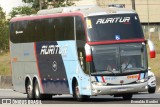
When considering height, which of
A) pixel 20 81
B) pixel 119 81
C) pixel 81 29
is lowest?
pixel 20 81

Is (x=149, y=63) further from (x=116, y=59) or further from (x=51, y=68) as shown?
(x=116, y=59)

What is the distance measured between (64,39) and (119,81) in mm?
3665

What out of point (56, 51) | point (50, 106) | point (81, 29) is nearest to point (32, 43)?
point (56, 51)

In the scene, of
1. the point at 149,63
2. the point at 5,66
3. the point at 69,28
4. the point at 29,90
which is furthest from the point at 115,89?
the point at 5,66

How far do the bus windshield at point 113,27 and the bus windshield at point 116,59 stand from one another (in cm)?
42

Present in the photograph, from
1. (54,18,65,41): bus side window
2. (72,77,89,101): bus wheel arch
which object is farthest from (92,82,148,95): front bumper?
(54,18,65,41): bus side window

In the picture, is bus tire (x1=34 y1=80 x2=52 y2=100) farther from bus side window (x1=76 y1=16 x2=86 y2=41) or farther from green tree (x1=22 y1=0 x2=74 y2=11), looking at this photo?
green tree (x1=22 y1=0 x2=74 y2=11)

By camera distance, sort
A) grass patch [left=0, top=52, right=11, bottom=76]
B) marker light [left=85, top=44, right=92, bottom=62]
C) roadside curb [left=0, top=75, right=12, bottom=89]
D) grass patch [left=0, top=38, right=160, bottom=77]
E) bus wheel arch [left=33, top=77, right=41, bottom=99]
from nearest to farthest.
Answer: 1. marker light [left=85, top=44, right=92, bottom=62]
2. bus wheel arch [left=33, top=77, right=41, bottom=99]
3. grass patch [left=0, top=38, right=160, bottom=77]
4. roadside curb [left=0, top=75, right=12, bottom=89]
5. grass patch [left=0, top=52, right=11, bottom=76]

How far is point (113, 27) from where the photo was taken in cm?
2792

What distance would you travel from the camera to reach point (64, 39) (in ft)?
97.6

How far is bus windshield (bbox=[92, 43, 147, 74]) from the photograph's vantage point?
2731cm

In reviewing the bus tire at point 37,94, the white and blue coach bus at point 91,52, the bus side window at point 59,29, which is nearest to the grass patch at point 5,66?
the bus tire at point 37,94

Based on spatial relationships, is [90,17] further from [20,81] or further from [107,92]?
[20,81]

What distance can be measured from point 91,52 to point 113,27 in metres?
1.45
